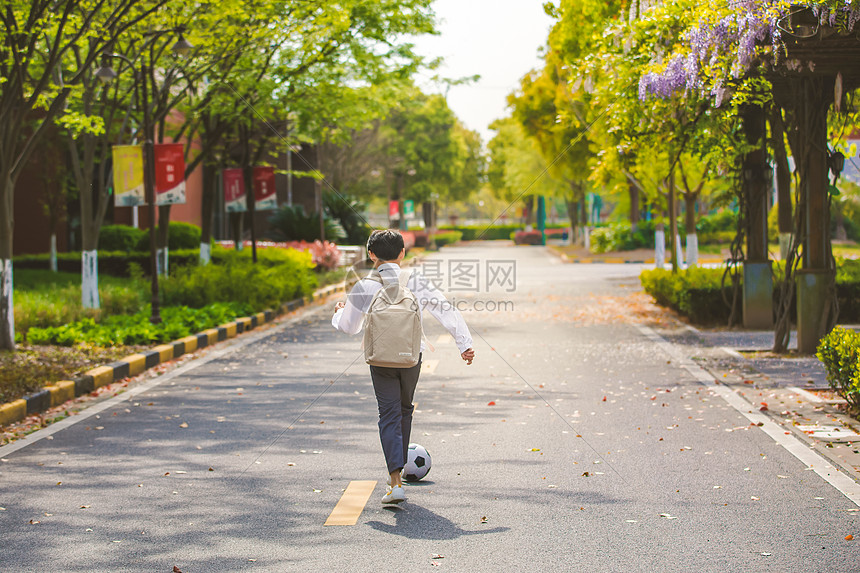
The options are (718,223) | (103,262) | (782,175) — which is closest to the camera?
(782,175)

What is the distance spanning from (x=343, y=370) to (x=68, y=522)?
6158 mm

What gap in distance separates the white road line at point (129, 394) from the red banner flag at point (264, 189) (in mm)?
7834

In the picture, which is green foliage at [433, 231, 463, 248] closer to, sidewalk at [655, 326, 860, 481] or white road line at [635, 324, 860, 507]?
sidewalk at [655, 326, 860, 481]

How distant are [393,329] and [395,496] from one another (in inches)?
37.5

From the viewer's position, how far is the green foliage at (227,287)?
1809 cm

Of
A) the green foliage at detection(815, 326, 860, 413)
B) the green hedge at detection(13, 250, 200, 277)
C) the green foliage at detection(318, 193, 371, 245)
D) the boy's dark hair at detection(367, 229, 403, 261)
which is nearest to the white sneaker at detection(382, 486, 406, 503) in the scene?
the boy's dark hair at detection(367, 229, 403, 261)

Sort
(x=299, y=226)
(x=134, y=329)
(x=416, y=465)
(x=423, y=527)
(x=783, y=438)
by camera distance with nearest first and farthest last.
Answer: (x=423, y=527), (x=416, y=465), (x=783, y=438), (x=134, y=329), (x=299, y=226)

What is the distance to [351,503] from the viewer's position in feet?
18.4

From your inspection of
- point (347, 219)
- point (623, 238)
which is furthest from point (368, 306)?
point (623, 238)

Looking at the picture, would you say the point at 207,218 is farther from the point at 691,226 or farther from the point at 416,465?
the point at 416,465

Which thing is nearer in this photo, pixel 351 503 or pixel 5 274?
pixel 351 503

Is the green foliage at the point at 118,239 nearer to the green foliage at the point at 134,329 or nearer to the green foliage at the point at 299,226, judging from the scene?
the green foliage at the point at 299,226

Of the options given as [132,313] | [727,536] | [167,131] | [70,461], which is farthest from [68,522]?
[167,131]

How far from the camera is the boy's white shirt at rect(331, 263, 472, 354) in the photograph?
221 inches
